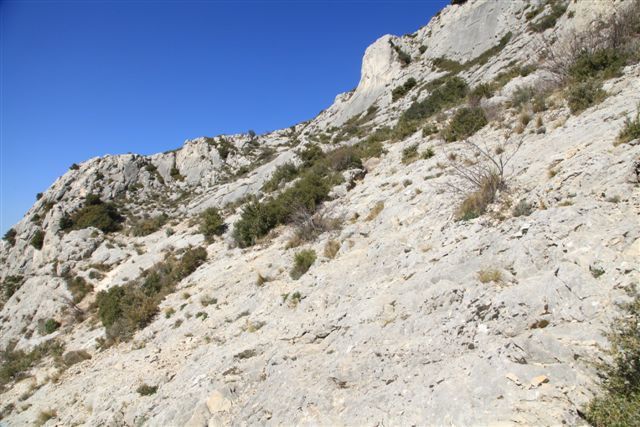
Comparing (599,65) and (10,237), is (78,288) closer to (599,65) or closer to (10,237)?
(10,237)

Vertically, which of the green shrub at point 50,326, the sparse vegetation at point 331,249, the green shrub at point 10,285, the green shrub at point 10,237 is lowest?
the sparse vegetation at point 331,249

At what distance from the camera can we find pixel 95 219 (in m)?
30.6

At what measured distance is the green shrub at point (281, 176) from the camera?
2322 centimetres

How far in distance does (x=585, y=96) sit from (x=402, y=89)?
102ft

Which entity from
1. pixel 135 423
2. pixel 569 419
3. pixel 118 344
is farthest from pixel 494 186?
pixel 118 344

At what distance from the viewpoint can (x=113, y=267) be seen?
2272cm

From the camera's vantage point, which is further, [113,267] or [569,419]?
[113,267]

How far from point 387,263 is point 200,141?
49472 millimetres

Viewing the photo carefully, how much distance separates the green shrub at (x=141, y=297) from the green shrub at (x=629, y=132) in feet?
51.3

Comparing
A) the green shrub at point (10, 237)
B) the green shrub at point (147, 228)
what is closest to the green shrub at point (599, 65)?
the green shrub at point (147, 228)

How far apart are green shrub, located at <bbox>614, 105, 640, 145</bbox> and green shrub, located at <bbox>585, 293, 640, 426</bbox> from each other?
4520 mm

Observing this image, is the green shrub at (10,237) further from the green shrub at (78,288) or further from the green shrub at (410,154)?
the green shrub at (410,154)

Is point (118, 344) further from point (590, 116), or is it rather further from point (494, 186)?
point (590, 116)

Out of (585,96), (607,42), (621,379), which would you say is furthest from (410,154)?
(621,379)
